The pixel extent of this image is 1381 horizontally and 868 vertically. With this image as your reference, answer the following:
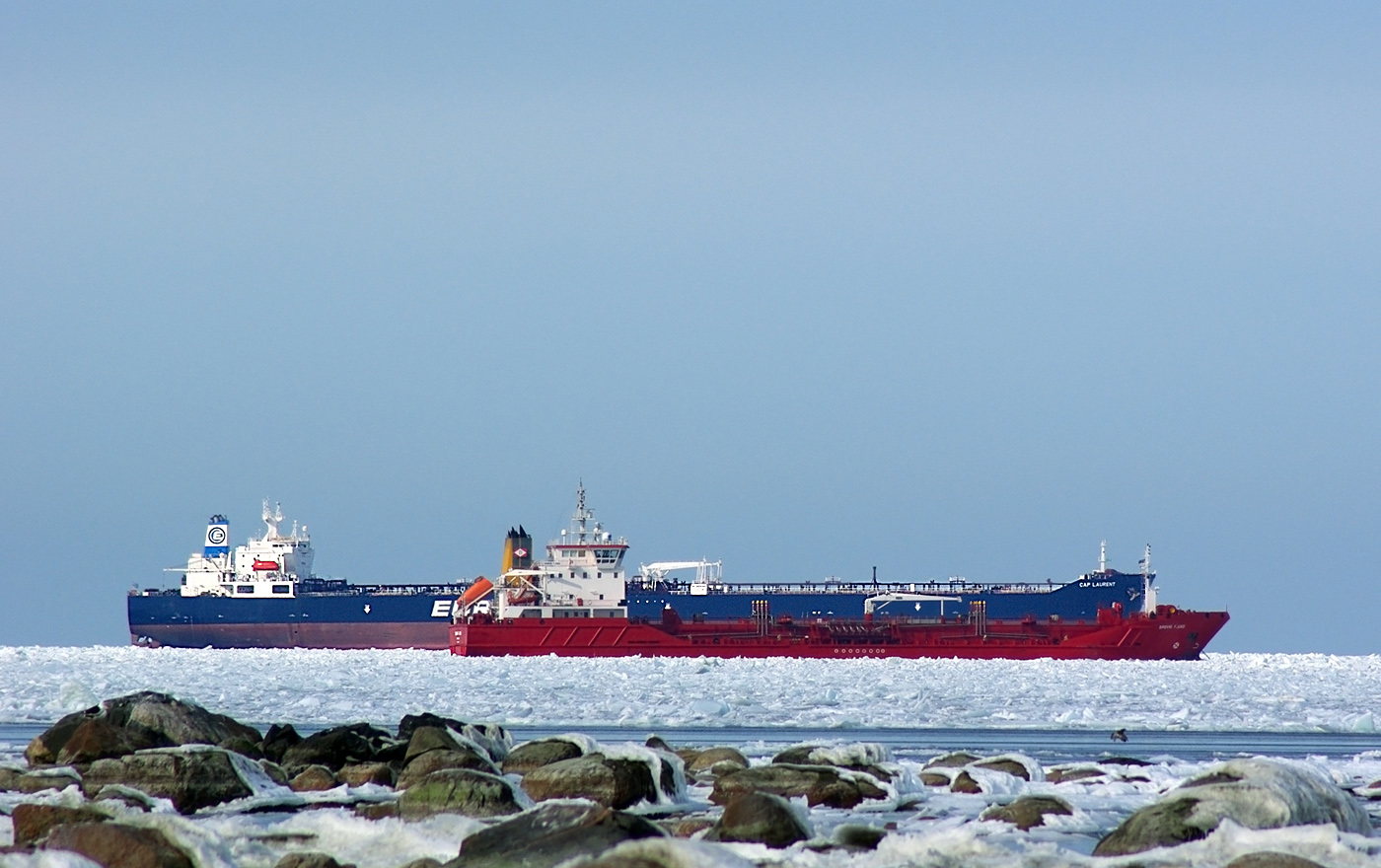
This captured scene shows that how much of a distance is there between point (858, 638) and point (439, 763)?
85.6 feet

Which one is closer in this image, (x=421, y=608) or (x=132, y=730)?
(x=132, y=730)

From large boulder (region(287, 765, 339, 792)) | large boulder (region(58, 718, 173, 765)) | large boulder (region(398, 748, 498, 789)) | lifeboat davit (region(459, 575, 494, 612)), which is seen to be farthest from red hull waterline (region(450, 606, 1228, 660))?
large boulder (region(398, 748, 498, 789))

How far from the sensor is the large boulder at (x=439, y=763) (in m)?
9.27

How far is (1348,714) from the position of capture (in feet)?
57.7

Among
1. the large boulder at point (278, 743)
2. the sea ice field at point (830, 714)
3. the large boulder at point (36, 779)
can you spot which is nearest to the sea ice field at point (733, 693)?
the sea ice field at point (830, 714)

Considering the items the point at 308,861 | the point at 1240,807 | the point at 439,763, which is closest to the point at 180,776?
the point at 439,763

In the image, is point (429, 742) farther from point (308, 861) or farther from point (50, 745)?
point (308, 861)

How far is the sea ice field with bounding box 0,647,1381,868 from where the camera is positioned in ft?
22.3

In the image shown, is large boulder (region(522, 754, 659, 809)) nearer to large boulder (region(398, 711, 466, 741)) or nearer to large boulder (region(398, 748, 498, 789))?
large boulder (region(398, 748, 498, 789))

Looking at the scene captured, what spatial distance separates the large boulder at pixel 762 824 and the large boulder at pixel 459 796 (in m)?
1.41

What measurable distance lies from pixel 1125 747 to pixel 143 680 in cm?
1427

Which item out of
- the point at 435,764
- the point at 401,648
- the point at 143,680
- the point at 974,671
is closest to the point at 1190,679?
the point at 974,671

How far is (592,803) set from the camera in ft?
23.8

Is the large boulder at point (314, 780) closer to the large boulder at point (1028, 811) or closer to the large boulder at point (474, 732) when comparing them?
the large boulder at point (474, 732)
